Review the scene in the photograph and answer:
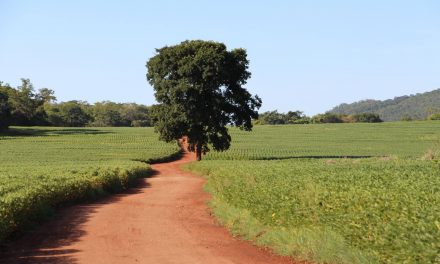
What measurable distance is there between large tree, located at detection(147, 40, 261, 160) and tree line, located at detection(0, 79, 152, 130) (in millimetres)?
38104

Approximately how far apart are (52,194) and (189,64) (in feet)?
95.2

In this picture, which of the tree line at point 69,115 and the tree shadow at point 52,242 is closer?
the tree shadow at point 52,242

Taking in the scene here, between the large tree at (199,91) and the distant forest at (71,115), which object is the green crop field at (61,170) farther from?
the distant forest at (71,115)

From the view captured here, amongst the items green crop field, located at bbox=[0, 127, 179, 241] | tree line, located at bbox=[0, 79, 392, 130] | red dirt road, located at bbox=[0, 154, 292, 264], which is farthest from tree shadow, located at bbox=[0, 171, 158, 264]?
tree line, located at bbox=[0, 79, 392, 130]

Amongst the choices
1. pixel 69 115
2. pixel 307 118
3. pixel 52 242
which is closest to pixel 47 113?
pixel 69 115

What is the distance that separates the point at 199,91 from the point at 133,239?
35.0 m

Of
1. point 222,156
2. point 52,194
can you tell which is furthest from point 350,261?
point 222,156

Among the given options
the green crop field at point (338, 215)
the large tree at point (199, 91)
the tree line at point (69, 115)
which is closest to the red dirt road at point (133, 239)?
the green crop field at point (338, 215)

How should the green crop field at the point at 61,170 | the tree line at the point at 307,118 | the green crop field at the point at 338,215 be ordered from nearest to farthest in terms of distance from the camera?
the green crop field at the point at 338,215
the green crop field at the point at 61,170
the tree line at the point at 307,118

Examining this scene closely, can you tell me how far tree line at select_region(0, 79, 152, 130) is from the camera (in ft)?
392

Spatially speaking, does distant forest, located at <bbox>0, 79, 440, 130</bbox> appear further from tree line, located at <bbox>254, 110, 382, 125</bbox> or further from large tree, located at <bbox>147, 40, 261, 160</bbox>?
large tree, located at <bbox>147, 40, 261, 160</bbox>

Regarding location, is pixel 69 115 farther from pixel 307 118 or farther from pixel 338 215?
pixel 338 215

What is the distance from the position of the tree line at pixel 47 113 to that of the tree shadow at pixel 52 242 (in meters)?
69.9

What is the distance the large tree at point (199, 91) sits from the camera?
157 ft
